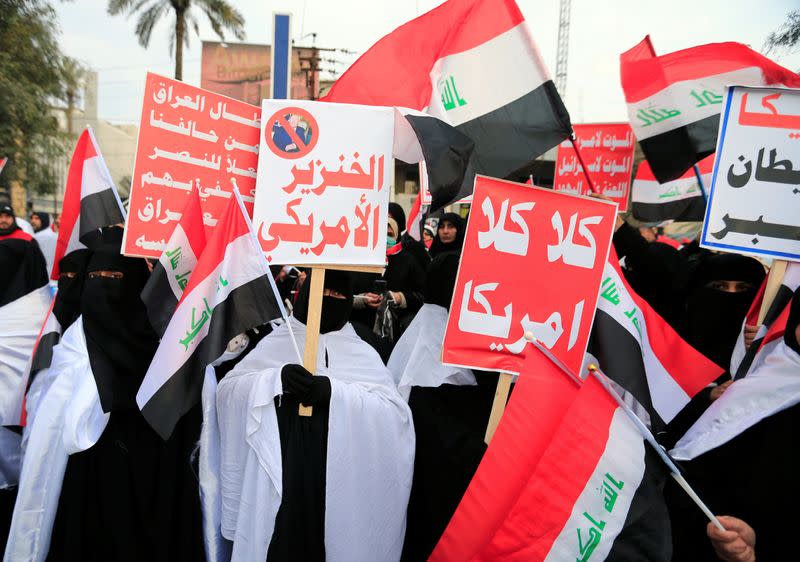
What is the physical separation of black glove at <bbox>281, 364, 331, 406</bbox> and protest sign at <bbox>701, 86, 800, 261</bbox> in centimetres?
181

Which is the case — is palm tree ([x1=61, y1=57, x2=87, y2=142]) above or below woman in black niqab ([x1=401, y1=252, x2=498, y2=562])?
above

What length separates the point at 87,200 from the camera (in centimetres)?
384

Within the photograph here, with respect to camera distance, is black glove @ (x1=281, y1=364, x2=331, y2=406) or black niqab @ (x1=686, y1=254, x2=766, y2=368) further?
black niqab @ (x1=686, y1=254, x2=766, y2=368)

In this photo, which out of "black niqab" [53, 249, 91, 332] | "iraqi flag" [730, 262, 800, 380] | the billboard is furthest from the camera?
the billboard

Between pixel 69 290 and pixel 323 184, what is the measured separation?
1799mm

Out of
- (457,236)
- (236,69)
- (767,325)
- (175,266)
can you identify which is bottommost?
(767,325)

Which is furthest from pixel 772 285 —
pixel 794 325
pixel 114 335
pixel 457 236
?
pixel 457 236

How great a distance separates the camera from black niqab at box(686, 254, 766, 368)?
3.55m

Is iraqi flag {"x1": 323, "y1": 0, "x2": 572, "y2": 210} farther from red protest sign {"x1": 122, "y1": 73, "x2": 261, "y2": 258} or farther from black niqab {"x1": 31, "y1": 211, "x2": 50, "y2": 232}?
black niqab {"x1": 31, "y1": 211, "x2": 50, "y2": 232}

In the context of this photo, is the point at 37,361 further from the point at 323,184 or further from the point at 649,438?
the point at 649,438

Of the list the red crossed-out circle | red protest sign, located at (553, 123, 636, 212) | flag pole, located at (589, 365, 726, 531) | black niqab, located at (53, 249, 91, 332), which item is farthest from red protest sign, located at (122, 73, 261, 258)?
red protest sign, located at (553, 123, 636, 212)

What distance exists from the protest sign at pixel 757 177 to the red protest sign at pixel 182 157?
2.24 metres

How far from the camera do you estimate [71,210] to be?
392 cm

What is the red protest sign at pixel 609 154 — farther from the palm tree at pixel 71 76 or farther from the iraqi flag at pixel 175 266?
the palm tree at pixel 71 76
